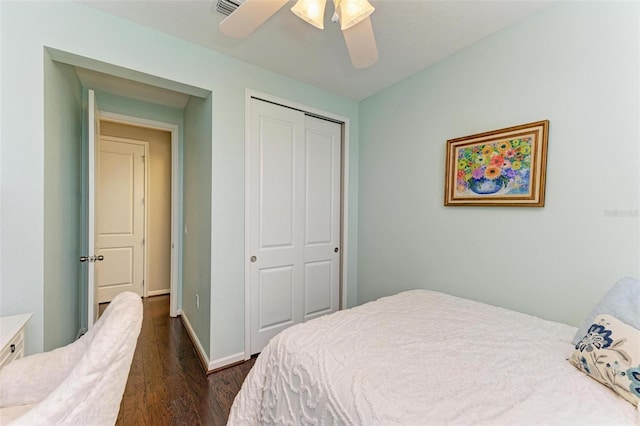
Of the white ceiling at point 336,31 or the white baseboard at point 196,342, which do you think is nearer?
the white ceiling at point 336,31

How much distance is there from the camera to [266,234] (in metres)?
2.36

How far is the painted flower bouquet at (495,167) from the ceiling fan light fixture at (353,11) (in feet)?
3.91

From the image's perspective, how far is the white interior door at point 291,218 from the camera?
2.30 metres

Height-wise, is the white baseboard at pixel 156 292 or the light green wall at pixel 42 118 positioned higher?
the light green wall at pixel 42 118

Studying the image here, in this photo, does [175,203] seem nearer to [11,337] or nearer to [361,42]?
[11,337]

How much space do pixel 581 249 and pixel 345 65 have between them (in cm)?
196

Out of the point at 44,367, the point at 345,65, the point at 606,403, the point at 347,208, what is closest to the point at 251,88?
the point at 345,65

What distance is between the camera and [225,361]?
7.00 ft

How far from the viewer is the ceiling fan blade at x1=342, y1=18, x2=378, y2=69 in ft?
4.13

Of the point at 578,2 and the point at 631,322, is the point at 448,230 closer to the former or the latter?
the point at 631,322

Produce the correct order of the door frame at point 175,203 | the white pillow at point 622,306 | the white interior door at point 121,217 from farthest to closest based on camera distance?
the white interior door at point 121,217 < the door frame at point 175,203 < the white pillow at point 622,306

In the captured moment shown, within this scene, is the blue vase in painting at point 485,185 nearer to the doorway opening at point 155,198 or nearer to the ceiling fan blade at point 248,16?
the ceiling fan blade at point 248,16

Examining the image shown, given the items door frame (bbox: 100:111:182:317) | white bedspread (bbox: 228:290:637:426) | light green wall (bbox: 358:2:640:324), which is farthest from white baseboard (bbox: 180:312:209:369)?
light green wall (bbox: 358:2:640:324)

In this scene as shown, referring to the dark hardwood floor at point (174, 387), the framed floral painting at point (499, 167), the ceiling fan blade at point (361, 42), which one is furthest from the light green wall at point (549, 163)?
the dark hardwood floor at point (174, 387)
